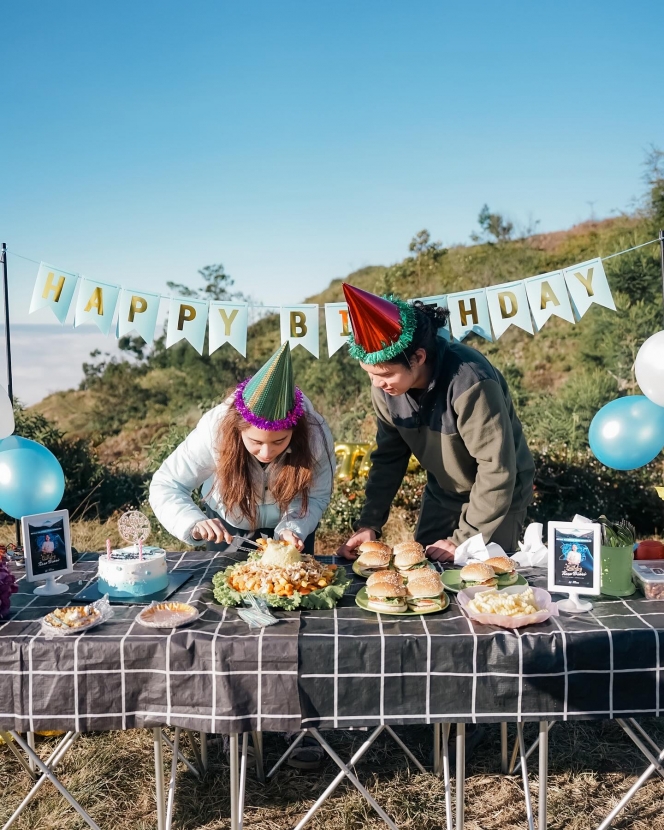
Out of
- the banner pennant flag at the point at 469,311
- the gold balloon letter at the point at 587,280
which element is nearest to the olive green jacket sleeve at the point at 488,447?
the banner pennant flag at the point at 469,311

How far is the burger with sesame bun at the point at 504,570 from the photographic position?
230 cm

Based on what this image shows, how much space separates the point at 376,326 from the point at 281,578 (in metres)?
1.04

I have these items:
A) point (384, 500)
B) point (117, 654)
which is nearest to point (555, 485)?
point (384, 500)

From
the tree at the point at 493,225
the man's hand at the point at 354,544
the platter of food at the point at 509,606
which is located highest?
the tree at the point at 493,225

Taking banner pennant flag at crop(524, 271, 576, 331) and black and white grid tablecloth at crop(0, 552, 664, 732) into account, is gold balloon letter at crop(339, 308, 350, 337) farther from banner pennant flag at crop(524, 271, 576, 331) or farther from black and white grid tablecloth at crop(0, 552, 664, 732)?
black and white grid tablecloth at crop(0, 552, 664, 732)

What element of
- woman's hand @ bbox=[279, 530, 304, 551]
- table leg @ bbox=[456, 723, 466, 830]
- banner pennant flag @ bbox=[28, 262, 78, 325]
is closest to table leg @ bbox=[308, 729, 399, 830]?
table leg @ bbox=[456, 723, 466, 830]

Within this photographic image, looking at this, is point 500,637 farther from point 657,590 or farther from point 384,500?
point 384,500

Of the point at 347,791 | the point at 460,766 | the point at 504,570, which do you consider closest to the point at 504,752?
the point at 347,791

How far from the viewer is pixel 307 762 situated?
9.44ft

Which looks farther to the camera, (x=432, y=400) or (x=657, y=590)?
(x=432, y=400)

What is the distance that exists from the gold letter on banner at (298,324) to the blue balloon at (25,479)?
1.71m

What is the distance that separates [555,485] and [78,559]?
524 cm

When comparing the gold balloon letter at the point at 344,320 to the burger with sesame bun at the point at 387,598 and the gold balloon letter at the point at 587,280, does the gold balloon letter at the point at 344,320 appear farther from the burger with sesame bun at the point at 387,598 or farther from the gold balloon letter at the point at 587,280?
the burger with sesame bun at the point at 387,598

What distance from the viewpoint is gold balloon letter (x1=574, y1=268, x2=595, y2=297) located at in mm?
4031
